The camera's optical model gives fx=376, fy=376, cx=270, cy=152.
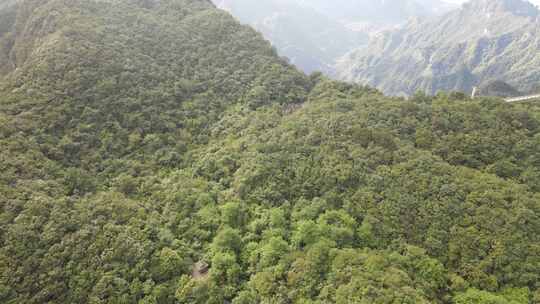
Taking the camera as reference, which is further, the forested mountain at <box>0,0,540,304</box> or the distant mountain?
the distant mountain

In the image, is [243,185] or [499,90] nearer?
[243,185]

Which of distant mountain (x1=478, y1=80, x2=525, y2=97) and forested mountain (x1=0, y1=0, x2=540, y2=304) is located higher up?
Result: distant mountain (x1=478, y1=80, x2=525, y2=97)

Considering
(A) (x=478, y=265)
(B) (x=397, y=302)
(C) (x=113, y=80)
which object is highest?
(C) (x=113, y=80)

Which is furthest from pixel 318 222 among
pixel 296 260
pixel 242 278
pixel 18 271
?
pixel 18 271

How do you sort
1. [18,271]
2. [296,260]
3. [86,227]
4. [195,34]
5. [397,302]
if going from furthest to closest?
[195,34], [86,227], [296,260], [18,271], [397,302]

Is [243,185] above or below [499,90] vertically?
below

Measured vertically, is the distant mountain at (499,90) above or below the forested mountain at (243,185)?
above

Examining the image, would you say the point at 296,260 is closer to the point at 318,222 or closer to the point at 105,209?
the point at 318,222

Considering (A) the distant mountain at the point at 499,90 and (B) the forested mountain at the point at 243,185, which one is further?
(A) the distant mountain at the point at 499,90
